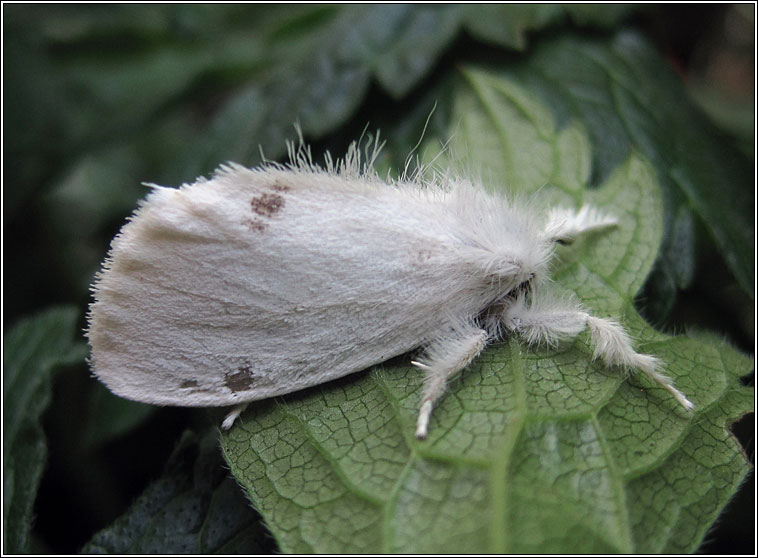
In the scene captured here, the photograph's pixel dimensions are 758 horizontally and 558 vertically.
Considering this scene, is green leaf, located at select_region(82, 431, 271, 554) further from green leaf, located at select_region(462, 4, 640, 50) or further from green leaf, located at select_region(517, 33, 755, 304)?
green leaf, located at select_region(462, 4, 640, 50)

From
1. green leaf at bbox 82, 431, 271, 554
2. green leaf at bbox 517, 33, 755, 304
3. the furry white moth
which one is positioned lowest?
green leaf at bbox 82, 431, 271, 554

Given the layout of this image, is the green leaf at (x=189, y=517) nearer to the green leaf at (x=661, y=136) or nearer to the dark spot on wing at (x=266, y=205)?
the dark spot on wing at (x=266, y=205)

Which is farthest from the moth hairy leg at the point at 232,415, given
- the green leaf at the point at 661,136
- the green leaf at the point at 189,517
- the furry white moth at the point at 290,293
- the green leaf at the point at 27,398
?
the green leaf at the point at 661,136

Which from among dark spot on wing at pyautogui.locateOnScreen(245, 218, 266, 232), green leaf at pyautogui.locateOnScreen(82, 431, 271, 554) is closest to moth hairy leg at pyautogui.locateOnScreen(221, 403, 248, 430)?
green leaf at pyautogui.locateOnScreen(82, 431, 271, 554)

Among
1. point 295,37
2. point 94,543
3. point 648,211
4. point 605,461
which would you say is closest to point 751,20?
point 648,211

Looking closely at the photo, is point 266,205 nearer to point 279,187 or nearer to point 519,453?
point 279,187

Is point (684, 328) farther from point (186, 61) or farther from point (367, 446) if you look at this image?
point (186, 61)

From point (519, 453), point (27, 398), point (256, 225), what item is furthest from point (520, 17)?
point (27, 398)
